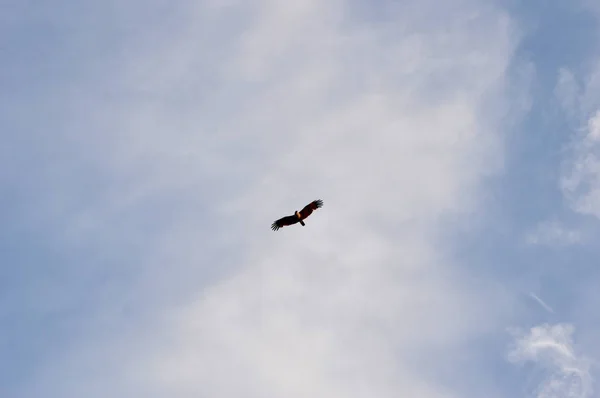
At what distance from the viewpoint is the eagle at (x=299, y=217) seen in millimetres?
53562

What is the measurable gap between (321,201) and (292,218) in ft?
15.6

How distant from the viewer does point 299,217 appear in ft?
176

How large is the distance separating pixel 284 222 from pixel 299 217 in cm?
228

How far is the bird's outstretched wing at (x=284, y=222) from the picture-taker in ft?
176

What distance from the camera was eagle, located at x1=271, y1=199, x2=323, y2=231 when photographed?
53562 millimetres

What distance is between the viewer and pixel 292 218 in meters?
53.6

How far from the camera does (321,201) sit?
54.1 meters

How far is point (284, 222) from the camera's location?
54.1 metres

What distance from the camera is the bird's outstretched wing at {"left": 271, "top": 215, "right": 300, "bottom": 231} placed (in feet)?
176
